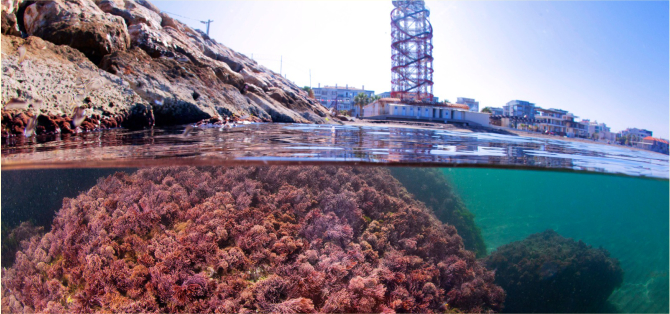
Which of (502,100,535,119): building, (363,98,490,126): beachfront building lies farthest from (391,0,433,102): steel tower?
(502,100,535,119): building

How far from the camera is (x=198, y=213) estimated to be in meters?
4.32

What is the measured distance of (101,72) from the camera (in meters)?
7.61

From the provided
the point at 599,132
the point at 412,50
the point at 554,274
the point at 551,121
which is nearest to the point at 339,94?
the point at 412,50

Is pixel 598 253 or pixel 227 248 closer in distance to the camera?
pixel 227 248

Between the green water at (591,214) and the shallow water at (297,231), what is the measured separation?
0.03m

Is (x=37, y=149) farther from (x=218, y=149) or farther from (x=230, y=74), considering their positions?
(x=230, y=74)

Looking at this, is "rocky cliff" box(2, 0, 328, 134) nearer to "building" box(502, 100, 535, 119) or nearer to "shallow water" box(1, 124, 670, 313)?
"shallow water" box(1, 124, 670, 313)

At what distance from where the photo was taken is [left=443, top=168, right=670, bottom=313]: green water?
466 cm

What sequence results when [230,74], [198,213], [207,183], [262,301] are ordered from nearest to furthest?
[262,301], [198,213], [207,183], [230,74]

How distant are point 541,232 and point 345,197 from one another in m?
3.16

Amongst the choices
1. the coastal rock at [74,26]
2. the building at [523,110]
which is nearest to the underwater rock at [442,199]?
the coastal rock at [74,26]

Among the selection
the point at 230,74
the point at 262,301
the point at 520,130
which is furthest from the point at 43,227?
the point at 520,130

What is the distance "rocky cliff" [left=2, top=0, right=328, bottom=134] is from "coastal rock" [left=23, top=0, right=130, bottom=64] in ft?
0.07

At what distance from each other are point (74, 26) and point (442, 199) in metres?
10.1
